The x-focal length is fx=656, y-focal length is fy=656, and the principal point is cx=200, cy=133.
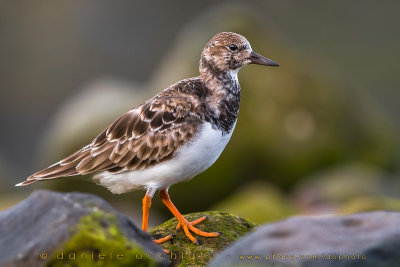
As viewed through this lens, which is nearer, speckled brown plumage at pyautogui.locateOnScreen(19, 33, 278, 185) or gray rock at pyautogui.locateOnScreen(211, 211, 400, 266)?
gray rock at pyautogui.locateOnScreen(211, 211, 400, 266)

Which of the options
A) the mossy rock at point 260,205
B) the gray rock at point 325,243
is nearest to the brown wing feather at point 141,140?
the gray rock at point 325,243

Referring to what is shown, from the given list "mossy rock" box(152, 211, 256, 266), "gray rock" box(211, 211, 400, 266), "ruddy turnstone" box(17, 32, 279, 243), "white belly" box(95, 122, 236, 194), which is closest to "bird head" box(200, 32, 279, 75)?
"ruddy turnstone" box(17, 32, 279, 243)

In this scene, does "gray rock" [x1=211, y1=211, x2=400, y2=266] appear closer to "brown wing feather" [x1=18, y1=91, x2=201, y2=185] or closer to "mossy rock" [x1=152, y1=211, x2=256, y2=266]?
"mossy rock" [x1=152, y1=211, x2=256, y2=266]

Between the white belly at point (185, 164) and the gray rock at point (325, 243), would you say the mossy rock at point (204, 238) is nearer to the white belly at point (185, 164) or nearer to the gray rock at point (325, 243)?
the white belly at point (185, 164)

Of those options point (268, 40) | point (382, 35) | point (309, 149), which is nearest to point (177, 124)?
point (309, 149)

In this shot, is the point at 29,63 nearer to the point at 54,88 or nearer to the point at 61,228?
the point at 54,88

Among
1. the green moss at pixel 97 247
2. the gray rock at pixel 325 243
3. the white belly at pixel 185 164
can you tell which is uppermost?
the white belly at pixel 185 164

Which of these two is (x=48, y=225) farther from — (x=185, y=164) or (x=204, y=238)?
(x=204, y=238)
